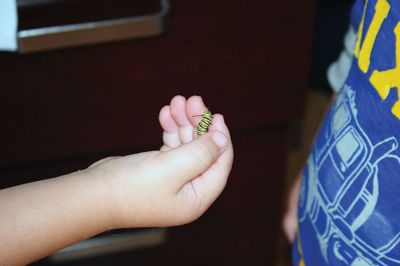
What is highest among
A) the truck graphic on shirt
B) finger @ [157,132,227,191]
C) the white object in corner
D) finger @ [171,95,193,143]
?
the white object in corner

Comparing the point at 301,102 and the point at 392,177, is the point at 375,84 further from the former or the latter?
the point at 301,102

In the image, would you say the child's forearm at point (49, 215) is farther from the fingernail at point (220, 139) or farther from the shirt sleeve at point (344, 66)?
the shirt sleeve at point (344, 66)

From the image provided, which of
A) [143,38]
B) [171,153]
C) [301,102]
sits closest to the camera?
[171,153]

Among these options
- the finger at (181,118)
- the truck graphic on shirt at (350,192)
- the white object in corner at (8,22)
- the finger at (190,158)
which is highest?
the white object in corner at (8,22)

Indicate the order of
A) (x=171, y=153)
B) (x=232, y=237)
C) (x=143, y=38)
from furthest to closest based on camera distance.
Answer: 1. (x=232, y=237)
2. (x=143, y=38)
3. (x=171, y=153)

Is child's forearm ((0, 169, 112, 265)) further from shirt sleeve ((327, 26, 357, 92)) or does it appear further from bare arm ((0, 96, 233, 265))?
shirt sleeve ((327, 26, 357, 92))

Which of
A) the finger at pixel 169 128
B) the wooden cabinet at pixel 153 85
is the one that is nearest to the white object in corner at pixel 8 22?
the wooden cabinet at pixel 153 85

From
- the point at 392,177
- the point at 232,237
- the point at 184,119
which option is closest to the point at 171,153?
the point at 184,119

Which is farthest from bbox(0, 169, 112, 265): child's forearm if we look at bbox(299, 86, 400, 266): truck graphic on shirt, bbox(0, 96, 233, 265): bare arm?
bbox(299, 86, 400, 266): truck graphic on shirt
